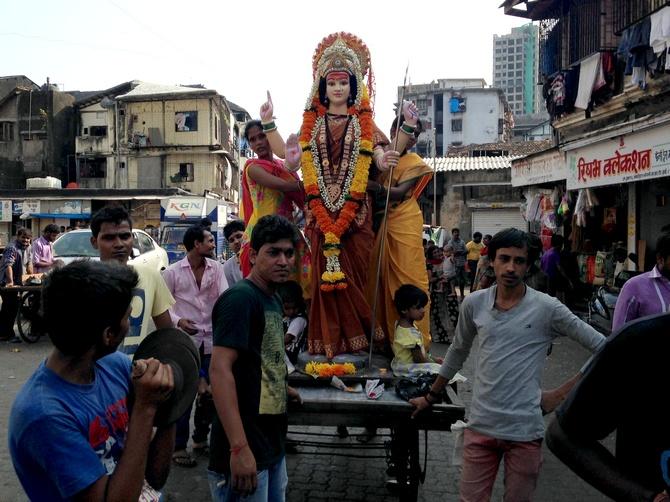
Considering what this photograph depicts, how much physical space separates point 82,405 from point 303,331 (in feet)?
9.61

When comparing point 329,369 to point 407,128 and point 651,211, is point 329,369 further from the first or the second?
point 651,211

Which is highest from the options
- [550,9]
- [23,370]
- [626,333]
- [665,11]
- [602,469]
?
Answer: [550,9]

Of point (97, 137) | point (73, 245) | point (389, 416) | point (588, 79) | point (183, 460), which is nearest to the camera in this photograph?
point (389, 416)

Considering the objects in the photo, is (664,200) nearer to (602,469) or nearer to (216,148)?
(602,469)

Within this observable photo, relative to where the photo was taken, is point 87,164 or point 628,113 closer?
point 628,113

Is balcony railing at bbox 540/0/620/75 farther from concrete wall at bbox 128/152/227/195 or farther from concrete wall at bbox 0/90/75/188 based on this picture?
concrete wall at bbox 0/90/75/188

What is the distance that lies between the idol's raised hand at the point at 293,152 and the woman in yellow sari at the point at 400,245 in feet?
2.13

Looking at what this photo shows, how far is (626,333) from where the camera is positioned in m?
1.44

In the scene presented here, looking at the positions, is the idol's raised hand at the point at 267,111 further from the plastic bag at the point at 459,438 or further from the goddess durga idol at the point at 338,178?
the plastic bag at the point at 459,438

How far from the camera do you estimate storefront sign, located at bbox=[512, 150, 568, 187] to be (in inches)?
501

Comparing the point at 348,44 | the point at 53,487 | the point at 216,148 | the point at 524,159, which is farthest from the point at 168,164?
the point at 53,487

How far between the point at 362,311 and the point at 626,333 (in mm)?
3021

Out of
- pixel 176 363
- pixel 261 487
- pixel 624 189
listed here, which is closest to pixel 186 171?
pixel 624 189

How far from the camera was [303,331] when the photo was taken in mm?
4539
